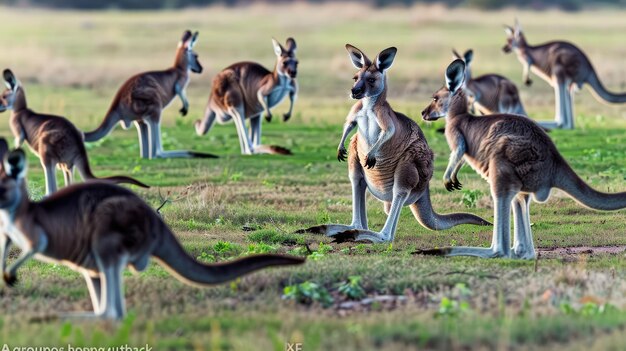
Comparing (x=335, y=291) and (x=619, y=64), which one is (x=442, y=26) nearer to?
(x=619, y=64)

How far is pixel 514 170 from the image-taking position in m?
8.91

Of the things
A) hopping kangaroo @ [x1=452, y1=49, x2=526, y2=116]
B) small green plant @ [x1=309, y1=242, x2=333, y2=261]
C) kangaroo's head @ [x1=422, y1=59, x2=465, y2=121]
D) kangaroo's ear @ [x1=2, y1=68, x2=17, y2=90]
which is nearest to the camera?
small green plant @ [x1=309, y1=242, x2=333, y2=261]

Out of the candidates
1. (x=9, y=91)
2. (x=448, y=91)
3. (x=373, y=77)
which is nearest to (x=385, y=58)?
(x=373, y=77)

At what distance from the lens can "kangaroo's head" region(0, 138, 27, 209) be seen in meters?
6.57

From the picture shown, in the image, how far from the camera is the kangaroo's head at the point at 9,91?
12844mm

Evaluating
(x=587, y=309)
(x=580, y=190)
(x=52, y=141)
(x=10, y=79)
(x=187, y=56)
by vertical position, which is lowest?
(x=587, y=309)

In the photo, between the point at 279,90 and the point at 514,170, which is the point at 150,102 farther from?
the point at 514,170

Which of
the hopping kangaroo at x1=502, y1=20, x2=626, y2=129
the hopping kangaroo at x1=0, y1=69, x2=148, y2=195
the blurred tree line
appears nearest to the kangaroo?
the hopping kangaroo at x1=0, y1=69, x2=148, y2=195

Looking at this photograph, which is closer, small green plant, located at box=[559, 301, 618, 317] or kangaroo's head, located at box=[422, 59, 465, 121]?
small green plant, located at box=[559, 301, 618, 317]

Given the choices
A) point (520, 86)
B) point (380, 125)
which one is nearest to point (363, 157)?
point (380, 125)

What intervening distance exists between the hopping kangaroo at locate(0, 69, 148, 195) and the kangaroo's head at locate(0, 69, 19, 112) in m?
0.02

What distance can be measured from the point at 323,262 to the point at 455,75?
1.96m

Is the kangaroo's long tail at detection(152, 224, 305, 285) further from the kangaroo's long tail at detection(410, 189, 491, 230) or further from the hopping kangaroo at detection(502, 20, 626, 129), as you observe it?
the hopping kangaroo at detection(502, 20, 626, 129)

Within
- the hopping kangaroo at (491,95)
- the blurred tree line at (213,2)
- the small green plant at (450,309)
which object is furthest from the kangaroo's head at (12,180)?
the blurred tree line at (213,2)
